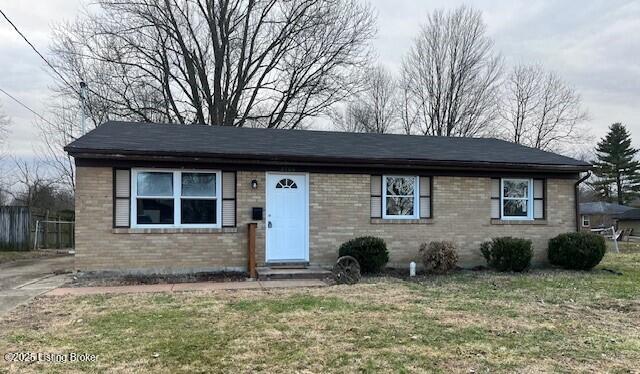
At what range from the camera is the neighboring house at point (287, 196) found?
34.5 ft

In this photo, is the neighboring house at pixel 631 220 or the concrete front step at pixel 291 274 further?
the neighboring house at pixel 631 220

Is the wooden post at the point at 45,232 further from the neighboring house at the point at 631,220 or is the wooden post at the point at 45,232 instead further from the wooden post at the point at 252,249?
the neighboring house at the point at 631,220

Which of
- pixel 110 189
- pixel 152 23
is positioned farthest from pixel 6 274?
pixel 152 23

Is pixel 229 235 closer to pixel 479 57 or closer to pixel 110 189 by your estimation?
pixel 110 189

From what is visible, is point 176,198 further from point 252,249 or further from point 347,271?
point 347,271

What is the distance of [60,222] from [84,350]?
17.4 m

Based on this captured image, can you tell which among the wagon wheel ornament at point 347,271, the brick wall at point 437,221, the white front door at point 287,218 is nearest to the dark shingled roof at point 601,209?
the brick wall at point 437,221

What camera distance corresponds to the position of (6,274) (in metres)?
11.6

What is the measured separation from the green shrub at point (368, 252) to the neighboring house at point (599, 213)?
32.2 m

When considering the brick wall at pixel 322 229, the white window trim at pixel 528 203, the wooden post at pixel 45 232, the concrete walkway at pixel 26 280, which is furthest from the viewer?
the wooden post at pixel 45 232

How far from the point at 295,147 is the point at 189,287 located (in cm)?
448

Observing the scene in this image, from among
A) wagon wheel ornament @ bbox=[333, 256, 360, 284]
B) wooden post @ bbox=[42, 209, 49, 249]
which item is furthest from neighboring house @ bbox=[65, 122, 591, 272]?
wooden post @ bbox=[42, 209, 49, 249]

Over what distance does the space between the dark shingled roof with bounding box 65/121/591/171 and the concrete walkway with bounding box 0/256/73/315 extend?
8.94 ft

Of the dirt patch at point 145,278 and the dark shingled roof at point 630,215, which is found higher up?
the dark shingled roof at point 630,215
